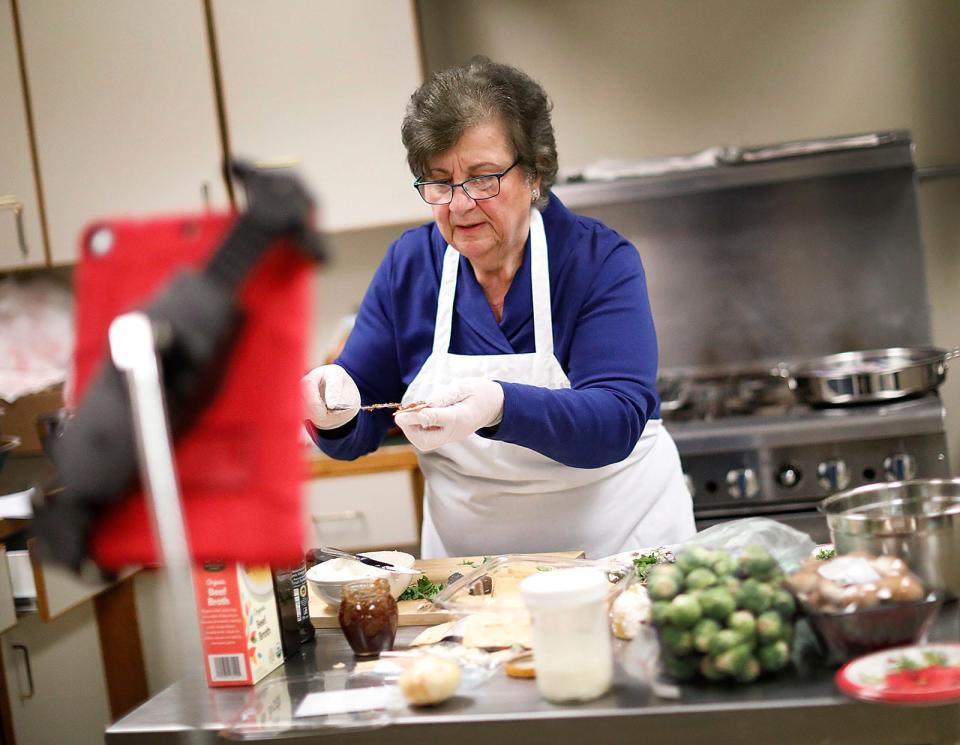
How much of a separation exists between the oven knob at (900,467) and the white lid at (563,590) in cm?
163

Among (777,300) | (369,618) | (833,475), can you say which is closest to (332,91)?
(777,300)

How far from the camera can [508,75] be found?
1.76 meters

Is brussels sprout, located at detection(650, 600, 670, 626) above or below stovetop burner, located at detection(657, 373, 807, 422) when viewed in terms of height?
below

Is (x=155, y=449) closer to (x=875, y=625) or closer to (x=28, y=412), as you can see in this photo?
(x=875, y=625)

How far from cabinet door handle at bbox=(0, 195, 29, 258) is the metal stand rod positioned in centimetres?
281

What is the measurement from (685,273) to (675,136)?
0.42m

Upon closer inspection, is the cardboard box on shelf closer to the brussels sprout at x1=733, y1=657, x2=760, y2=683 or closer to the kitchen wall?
the kitchen wall

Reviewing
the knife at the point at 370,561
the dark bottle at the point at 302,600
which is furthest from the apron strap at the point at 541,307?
the dark bottle at the point at 302,600

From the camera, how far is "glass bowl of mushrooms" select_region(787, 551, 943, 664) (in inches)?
42.1

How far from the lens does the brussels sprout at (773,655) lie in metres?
1.07

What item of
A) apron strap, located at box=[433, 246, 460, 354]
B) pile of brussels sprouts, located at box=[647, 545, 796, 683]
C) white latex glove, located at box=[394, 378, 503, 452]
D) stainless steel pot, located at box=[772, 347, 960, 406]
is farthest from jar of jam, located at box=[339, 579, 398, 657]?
stainless steel pot, located at box=[772, 347, 960, 406]

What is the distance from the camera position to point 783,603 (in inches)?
42.7

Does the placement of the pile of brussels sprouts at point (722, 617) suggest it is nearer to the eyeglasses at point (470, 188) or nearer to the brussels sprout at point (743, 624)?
the brussels sprout at point (743, 624)

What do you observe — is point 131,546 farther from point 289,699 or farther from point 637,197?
point 637,197
